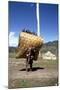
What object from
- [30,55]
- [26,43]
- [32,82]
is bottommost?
[32,82]

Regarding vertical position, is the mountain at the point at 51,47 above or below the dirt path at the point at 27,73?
above

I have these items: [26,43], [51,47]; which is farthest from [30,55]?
[51,47]

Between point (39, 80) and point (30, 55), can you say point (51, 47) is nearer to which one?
point (30, 55)

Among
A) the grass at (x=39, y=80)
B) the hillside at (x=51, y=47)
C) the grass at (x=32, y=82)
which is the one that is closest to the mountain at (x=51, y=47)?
the hillside at (x=51, y=47)

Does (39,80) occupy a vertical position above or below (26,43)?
below

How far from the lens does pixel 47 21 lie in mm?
2279

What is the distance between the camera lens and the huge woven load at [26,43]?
220 cm

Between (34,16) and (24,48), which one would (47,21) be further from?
(24,48)

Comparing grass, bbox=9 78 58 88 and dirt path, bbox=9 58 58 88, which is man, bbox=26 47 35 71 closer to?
dirt path, bbox=9 58 58 88

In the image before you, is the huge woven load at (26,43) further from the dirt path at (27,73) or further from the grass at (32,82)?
the grass at (32,82)

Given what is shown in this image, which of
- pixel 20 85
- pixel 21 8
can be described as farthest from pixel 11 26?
pixel 20 85

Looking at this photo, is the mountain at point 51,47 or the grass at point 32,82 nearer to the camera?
the grass at point 32,82

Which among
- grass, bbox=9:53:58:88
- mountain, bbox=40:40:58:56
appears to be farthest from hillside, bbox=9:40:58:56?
grass, bbox=9:53:58:88

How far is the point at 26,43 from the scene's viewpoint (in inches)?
87.1
